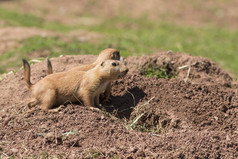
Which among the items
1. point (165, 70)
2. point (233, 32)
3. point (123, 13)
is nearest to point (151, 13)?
point (123, 13)

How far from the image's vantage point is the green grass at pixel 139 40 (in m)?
9.60

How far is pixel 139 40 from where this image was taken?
1223cm

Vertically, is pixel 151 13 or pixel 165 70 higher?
pixel 151 13

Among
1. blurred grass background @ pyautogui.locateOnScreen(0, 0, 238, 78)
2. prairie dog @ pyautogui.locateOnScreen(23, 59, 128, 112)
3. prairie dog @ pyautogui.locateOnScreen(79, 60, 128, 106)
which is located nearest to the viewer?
prairie dog @ pyautogui.locateOnScreen(23, 59, 128, 112)

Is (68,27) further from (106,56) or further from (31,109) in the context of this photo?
(31,109)

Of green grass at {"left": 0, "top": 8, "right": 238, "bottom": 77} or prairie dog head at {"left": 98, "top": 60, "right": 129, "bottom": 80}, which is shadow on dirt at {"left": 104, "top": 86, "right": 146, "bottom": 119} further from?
green grass at {"left": 0, "top": 8, "right": 238, "bottom": 77}

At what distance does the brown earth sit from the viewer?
431 centimetres

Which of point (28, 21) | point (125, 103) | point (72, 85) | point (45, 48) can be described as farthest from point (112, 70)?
point (28, 21)

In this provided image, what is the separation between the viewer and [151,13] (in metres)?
17.6

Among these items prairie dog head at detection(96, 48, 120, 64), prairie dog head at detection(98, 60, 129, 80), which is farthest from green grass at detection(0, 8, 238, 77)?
prairie dog head at detection(98, 60, 129, 80)

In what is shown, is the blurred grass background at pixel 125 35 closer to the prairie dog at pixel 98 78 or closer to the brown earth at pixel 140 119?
the brown earth at pixel 140 119

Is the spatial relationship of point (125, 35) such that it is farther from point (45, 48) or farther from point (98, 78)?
point (98, 78)

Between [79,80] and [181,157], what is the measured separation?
6.11 feet

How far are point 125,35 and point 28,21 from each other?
13.9 ft
